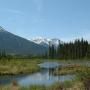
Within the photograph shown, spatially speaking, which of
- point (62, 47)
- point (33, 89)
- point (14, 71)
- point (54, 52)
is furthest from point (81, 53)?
point (33, 89)

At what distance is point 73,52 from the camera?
560ft

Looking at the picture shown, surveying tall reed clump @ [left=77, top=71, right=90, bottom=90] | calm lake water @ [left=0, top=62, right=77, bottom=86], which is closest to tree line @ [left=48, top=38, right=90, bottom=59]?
calm lake water @ [left=0, top=62, right=77, bottom=86]

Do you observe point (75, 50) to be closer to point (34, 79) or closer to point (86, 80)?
point (34, 79)

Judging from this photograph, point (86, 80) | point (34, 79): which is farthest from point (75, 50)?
point (86, 80)

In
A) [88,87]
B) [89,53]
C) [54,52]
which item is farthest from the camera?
[54,52]

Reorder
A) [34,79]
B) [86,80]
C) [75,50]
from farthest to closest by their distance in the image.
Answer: [75,50]
[34,79]
[86,80]

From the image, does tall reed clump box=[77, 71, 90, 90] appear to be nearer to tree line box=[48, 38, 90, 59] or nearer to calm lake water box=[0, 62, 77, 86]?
calm lake water box=[0, 62, 77, 86]

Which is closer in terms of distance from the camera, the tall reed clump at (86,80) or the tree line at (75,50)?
the tall reed clump at (86,80)

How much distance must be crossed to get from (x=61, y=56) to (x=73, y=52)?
10954 millimetres

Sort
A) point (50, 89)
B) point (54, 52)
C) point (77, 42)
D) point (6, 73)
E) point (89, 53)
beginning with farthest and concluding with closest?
point (54, 52)
point (77, 42)
point (89, 53)
point (6, 73)
point (50, 89)

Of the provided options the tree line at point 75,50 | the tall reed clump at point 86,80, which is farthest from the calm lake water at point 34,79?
the tree line at point 75,50

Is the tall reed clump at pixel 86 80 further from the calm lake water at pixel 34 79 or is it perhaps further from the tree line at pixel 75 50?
the tree line at pixel 75 50

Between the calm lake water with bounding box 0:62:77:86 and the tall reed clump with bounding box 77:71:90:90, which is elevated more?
the tall reed clump with bounding box 77:71:90:90

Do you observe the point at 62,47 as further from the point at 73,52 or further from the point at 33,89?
the point at 33,89
